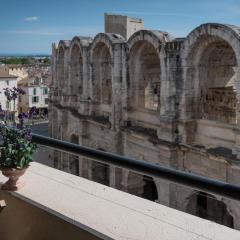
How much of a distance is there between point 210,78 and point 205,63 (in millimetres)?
625

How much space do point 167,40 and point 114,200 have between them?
1119cm

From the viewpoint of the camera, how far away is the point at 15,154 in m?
3.19

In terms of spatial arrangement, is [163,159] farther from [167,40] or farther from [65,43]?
[65,43]

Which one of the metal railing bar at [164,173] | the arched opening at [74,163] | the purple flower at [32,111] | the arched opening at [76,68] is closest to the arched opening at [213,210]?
the arched opening at [74,163]

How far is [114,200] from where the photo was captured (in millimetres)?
2869

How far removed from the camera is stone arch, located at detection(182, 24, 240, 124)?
11524 millimetres

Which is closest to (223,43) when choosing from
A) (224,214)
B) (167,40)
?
→ (167,40)

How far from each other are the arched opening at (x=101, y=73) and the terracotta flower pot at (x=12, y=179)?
1505cm

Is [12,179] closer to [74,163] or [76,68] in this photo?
[76,68]

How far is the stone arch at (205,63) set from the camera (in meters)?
11.5

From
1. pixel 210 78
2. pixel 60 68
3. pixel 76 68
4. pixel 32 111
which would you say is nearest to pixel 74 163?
pixel 76 68

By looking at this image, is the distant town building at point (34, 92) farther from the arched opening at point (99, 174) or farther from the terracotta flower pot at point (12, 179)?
the terracotta flower pot at point (12, 179)

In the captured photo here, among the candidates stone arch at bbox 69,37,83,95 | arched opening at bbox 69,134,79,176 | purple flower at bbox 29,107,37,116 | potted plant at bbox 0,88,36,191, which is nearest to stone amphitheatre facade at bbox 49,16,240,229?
stone arch at bbox 69,37,83,95

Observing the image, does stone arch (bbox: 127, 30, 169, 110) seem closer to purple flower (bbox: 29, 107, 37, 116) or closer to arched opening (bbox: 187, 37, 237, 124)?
arched opening (bbox: 187, 37, 237, 124)
